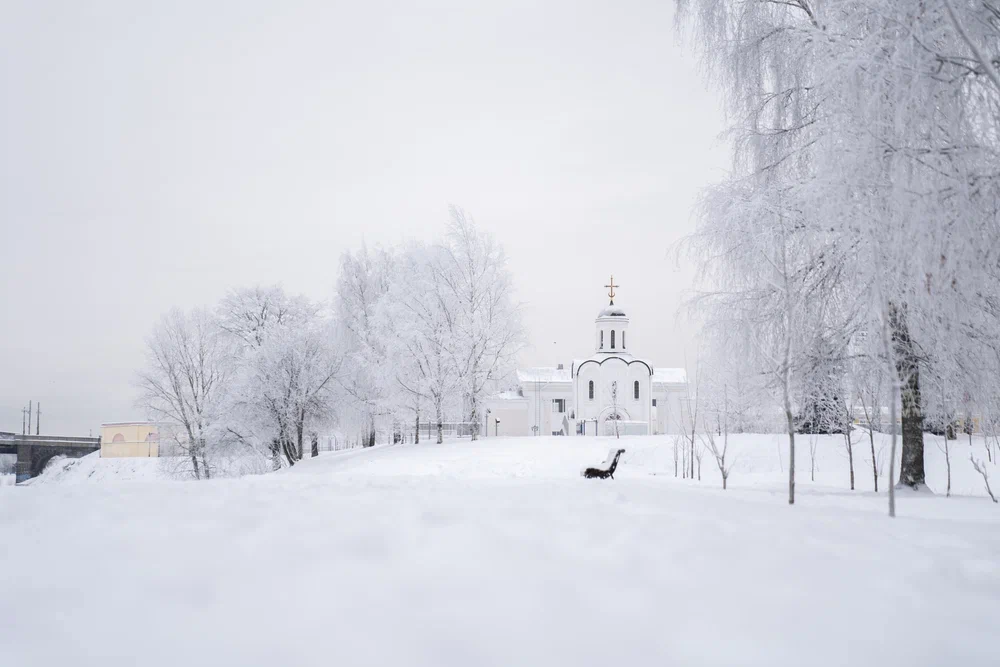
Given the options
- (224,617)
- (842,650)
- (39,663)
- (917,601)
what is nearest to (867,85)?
(917,601)

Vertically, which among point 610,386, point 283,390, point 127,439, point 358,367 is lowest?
point 127,439

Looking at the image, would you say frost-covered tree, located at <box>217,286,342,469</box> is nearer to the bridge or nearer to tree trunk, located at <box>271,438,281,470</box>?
tree trunk, located at <box>271,438,281,470</box>

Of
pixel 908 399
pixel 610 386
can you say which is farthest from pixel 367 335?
pixel 908 399

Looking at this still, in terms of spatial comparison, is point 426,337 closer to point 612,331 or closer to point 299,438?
point 299,438

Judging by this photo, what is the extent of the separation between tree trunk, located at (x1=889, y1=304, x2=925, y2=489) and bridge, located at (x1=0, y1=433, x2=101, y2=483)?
48084 mm

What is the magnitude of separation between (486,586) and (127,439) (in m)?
62.0

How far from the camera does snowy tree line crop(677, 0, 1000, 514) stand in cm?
589

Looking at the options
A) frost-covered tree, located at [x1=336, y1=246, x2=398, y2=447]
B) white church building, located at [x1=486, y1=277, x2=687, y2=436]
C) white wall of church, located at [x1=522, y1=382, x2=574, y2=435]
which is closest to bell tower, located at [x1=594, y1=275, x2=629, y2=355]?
white church building, located at [x1=486, y1=277, x2=687, y2=436]

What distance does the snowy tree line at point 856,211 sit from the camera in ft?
19.3

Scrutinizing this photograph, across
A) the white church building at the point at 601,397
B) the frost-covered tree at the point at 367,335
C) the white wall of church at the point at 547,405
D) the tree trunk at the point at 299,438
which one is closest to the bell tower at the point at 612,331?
the white church building at the point at 601,397

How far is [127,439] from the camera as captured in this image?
5591 cm

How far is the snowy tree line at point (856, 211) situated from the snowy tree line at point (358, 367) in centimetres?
1394

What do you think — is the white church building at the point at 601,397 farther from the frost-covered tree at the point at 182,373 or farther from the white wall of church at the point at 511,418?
the frost-covered tree at the point at 182,373

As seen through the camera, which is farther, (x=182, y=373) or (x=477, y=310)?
(x=182, y=373)
